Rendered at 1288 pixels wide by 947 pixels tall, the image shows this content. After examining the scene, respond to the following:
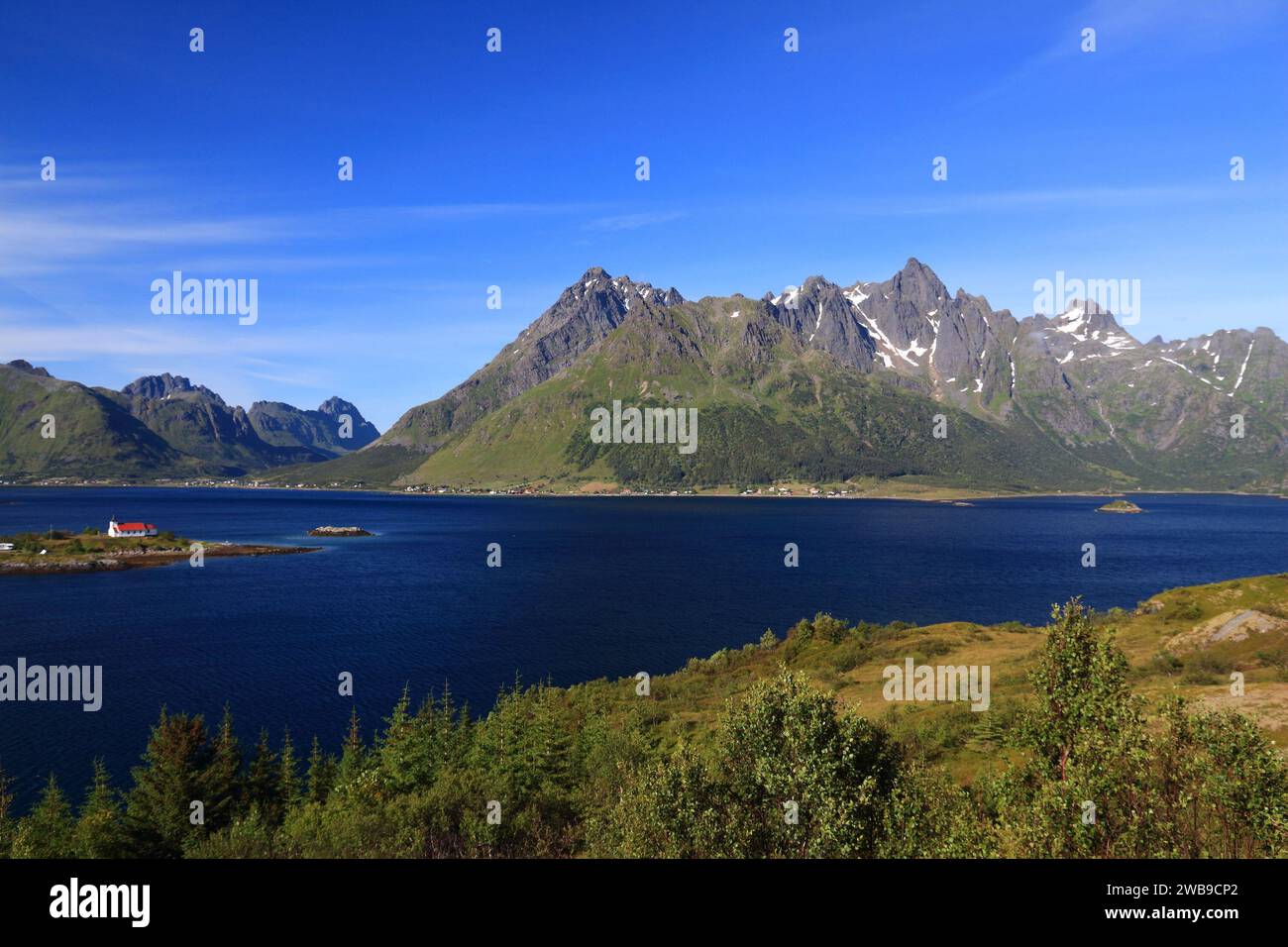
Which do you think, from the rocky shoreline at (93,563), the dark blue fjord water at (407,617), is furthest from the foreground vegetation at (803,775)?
the rocky shoreline at (93,563)

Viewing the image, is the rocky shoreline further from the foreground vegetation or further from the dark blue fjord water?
the foreground vegetation

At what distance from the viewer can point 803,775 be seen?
25.9m

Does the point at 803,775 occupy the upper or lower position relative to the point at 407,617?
upper

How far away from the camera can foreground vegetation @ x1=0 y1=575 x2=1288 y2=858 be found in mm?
21453

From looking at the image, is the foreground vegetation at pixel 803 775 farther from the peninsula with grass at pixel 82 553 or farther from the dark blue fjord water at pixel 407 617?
the peninsula with grass at pixel 82 553

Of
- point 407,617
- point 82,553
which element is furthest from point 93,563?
point 407,617

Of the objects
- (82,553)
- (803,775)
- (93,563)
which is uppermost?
(803,775)

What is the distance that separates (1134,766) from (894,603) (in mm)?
118863

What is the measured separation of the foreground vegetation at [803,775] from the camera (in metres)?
21.5

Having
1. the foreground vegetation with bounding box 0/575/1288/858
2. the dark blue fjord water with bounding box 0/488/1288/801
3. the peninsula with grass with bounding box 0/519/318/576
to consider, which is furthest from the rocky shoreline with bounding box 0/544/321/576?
the foreground vegetation with bounding box 0/575/1288/858

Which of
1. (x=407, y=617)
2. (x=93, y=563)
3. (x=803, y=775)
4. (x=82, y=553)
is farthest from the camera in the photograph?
(x=82, y=553)

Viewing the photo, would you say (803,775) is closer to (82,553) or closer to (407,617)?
(407,617)
